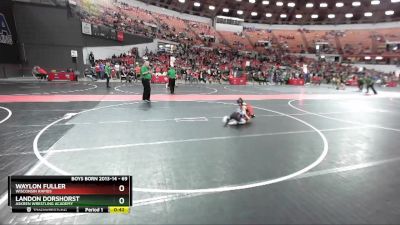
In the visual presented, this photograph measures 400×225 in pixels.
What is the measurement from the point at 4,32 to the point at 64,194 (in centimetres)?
2608

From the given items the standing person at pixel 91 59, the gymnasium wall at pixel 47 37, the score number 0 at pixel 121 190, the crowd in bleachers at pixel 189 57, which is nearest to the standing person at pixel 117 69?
the crowd in bleachers at pixel 189 57

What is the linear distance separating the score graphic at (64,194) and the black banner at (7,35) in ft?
82.4

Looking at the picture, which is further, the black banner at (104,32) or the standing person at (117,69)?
the black banner at (104,32)

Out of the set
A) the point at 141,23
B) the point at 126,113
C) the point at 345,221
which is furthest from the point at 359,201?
the point at 141,23

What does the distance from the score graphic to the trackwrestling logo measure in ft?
82.5

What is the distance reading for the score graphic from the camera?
8.64 ft

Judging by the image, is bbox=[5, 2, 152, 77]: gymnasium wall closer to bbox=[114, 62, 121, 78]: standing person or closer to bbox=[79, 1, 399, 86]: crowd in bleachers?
bbox=[79, 1, 399, 86]: crowd in bleachers

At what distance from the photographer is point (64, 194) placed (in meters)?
2.66

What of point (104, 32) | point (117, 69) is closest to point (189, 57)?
point (104, 32)

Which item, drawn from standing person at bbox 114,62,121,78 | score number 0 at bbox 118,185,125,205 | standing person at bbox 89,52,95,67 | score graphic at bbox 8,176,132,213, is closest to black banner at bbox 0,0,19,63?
standing person at bbox 89,52,95,67

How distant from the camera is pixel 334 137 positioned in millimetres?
7602

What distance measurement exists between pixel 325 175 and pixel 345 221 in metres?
1.52

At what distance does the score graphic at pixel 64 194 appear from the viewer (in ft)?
8.64

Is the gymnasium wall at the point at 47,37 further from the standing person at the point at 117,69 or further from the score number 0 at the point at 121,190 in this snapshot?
the score number 0 at the point at 121,190
